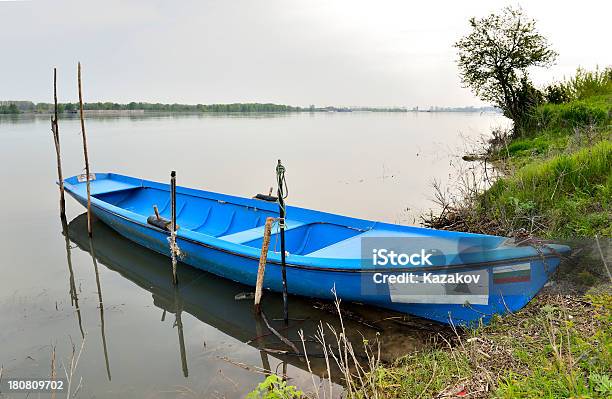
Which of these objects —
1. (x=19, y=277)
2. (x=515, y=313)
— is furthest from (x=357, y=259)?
(x=19, y=277)

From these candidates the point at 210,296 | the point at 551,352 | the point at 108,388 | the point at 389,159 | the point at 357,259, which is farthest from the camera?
the point at 389,159

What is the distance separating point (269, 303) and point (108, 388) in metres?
2.14

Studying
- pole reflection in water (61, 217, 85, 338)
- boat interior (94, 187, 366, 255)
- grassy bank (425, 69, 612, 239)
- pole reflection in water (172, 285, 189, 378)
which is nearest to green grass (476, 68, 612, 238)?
grassy bank (425, 69, 612, 239)

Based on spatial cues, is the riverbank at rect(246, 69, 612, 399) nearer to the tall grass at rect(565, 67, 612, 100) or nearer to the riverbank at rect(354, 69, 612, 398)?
the riverbank at rect(354, 69, 612, 398)

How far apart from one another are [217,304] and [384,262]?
2654 millimetres

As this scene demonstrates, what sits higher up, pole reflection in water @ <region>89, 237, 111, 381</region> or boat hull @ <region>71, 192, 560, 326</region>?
boat hull @ <region>71, 192, 560, 326</region>

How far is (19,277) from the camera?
7.12 metres

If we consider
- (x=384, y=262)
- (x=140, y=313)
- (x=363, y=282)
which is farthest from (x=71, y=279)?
(x=384, y=262)

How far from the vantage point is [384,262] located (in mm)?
4637

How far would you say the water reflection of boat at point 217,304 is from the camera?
16.1ft

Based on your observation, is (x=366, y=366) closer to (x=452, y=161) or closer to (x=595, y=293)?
(x=595, y=293)

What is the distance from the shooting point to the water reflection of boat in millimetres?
4898

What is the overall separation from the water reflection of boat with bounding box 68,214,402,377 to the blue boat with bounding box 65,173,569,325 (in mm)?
281

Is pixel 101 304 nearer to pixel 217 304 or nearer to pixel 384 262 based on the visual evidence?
pixel 217 304
